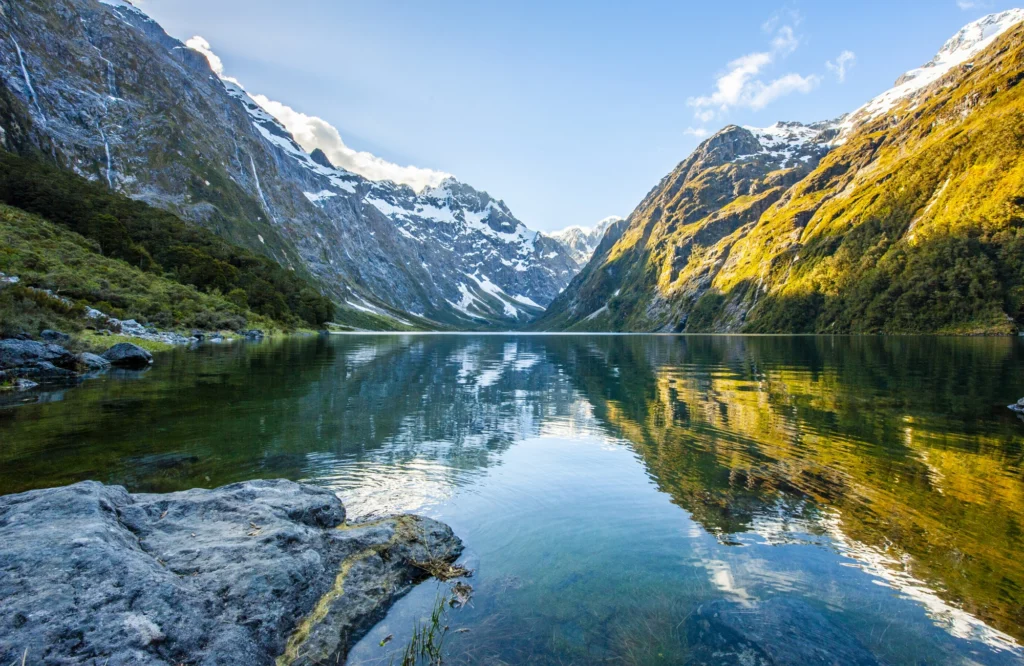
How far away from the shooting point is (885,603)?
9.27 m

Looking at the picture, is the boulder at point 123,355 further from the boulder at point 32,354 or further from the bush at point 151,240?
the bush at point 151,240

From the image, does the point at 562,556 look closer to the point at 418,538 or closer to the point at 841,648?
the point at 418,538

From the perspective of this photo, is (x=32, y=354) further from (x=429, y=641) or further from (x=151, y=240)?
(x=151, y=240)

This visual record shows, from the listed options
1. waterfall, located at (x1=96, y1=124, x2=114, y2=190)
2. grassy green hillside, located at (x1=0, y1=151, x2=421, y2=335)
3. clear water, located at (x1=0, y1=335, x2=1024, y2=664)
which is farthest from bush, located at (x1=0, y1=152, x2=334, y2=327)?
clear water, located at (x1=0, y1=335, x2=1024, y2=664)

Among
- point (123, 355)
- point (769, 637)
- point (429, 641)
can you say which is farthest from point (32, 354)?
point (769, 637)

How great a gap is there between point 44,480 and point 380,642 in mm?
13216

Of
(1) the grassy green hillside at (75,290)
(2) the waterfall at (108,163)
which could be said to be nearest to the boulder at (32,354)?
(1) the grassy green hillside at (75,290)

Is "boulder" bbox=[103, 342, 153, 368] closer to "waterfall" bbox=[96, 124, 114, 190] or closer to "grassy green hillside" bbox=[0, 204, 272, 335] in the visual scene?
"grassy green hillside" bbox=[0, 204, 272, 335]

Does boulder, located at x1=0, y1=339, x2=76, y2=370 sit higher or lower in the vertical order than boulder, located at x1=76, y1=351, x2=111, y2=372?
higher

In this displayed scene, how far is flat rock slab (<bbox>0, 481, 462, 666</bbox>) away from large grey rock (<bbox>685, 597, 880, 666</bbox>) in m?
5.52

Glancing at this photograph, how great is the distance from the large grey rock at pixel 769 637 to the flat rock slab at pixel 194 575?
5521 millimetres

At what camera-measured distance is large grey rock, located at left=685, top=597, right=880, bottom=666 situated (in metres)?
7.82

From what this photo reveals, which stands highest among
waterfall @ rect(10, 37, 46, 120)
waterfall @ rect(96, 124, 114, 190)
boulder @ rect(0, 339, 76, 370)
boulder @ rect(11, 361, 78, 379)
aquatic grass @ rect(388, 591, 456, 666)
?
waterfall @ rect(10, 37, 46, 120)

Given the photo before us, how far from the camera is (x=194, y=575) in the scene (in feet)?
25.8
